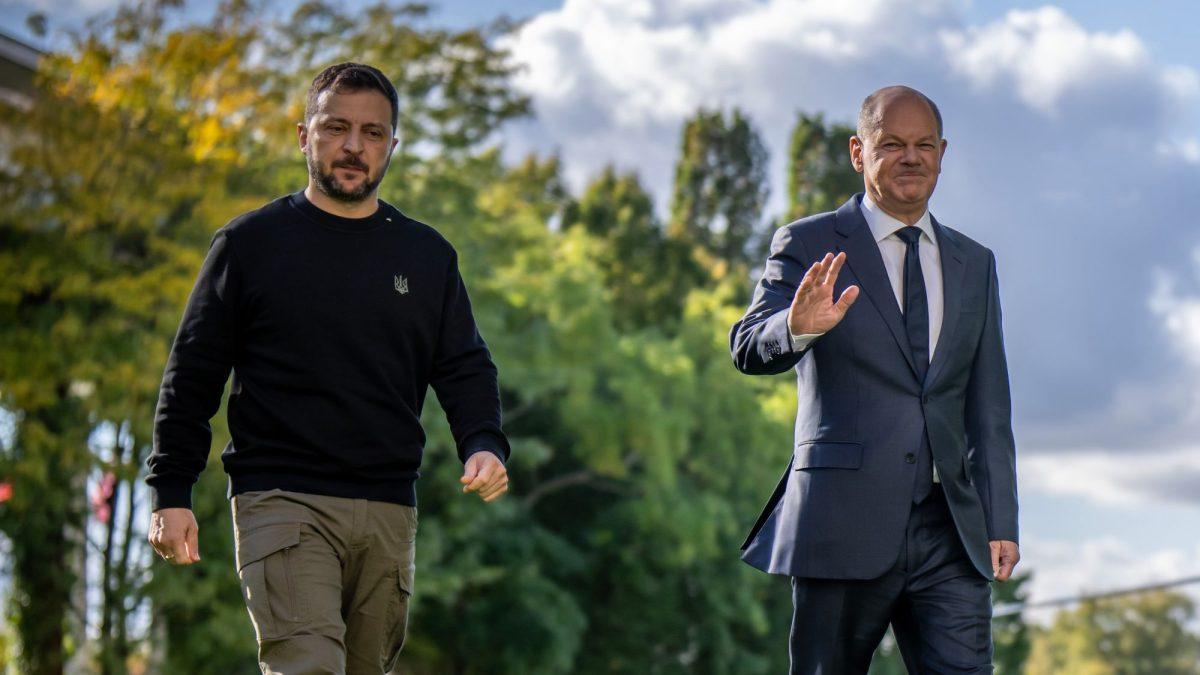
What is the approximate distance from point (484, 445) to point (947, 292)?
4.46ft

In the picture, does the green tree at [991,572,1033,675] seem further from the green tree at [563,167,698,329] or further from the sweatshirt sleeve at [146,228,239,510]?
the sweatshirt sleeve at [146,228,239,510]

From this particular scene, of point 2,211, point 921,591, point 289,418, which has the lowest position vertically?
point 921,591

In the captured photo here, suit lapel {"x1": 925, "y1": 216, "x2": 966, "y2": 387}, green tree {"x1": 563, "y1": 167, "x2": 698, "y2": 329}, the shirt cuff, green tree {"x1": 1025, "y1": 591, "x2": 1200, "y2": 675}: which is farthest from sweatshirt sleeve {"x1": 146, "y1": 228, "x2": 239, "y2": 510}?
green tree {"x1": 1025, "y1": 591, "x2": 1200, "y2": 675}

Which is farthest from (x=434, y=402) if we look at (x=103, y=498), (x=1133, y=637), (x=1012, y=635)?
(x=1133, y=637)

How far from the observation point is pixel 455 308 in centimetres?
493

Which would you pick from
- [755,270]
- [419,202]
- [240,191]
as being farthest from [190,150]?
[755,270]

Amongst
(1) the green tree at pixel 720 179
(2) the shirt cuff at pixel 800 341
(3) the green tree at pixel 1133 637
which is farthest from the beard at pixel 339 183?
(3) the green tree at pixel 1133 637

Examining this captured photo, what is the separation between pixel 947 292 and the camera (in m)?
4.89

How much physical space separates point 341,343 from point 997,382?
1821mm

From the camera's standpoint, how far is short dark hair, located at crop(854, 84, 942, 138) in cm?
487

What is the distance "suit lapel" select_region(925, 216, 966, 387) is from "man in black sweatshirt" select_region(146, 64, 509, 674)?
1.22 meters

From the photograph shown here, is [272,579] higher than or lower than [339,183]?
lower

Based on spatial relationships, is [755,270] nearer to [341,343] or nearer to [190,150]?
[190,150]

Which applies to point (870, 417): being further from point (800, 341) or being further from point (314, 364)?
point (314, 364)
